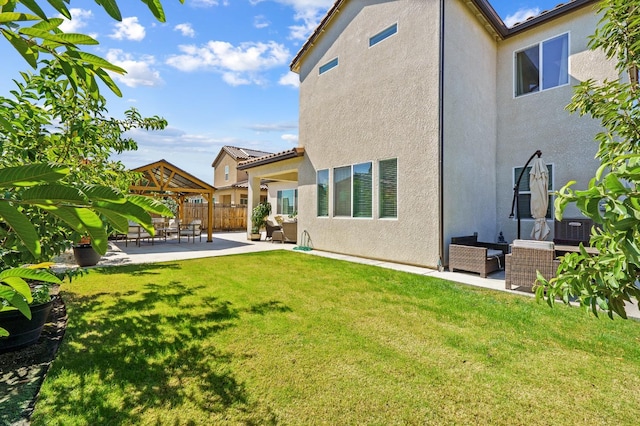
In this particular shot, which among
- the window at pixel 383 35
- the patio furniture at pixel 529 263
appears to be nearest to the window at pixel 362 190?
the window at pixel 383 35

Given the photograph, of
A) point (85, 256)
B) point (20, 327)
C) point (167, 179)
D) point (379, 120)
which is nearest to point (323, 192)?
point (379, 120)

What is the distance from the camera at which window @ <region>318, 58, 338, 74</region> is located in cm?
1218

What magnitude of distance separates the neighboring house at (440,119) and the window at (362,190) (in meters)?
0.04

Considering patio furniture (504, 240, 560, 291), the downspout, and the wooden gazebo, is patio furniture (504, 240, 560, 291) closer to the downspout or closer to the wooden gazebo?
the downspout

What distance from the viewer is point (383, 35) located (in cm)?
1030

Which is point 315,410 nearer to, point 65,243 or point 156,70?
point 65,243

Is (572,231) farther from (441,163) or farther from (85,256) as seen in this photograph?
(85,256)

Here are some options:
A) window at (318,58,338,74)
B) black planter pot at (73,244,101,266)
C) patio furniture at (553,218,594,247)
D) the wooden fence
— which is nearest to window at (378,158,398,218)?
patio furniture at (553,218,594,247)

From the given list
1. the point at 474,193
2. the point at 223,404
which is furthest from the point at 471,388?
the point at 474,193

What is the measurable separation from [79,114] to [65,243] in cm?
170

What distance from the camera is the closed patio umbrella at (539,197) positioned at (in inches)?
314

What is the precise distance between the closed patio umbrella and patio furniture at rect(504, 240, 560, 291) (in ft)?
5.54

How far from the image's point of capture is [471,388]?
3.10 metres

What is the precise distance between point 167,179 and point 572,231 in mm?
17386
